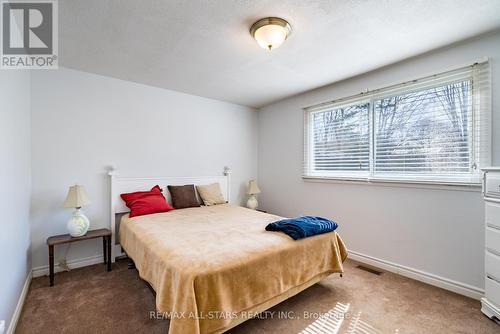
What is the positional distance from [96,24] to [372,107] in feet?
10.1

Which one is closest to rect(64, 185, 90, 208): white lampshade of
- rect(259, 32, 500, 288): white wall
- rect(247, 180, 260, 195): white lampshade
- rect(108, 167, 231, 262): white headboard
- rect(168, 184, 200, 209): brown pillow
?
rect(108, 167, 231, 262): white headboard

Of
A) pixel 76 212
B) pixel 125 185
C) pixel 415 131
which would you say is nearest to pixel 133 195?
pixel 125 185

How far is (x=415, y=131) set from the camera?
2.54 m

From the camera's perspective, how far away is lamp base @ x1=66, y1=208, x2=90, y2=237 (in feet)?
8.21

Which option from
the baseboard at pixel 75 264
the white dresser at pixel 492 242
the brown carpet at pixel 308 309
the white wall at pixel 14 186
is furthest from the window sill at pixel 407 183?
the white wall at pixel 14 186

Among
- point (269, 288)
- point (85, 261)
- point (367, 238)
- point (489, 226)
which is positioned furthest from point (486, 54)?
point (85, 261)

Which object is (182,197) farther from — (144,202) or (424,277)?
(424,277)

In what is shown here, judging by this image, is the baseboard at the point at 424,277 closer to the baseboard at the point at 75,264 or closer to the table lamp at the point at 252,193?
the table lamp at the point at 252,193

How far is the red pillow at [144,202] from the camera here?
287 cm

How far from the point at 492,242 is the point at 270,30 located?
2480mm

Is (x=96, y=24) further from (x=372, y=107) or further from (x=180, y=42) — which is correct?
(x=372, y=107)

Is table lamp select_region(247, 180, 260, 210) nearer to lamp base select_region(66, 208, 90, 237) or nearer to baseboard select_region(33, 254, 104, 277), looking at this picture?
baseboard select_region(33, 254, 104, 277)

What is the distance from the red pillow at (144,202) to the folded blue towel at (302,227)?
163 centimetres

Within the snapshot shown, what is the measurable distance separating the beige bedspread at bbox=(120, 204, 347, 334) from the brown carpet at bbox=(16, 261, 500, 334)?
0.24 m
